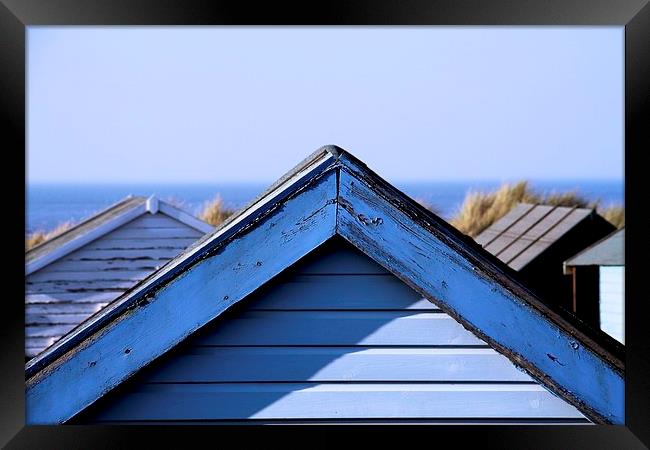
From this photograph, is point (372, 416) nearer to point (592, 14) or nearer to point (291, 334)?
point (291, 334)

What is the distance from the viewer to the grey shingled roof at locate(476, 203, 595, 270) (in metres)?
9.03

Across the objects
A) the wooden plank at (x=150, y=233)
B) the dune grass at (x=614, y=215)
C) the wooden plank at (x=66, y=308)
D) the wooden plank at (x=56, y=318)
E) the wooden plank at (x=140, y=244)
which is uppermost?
the dune grass at (x=614, y=215)

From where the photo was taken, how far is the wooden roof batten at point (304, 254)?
8.10 ft

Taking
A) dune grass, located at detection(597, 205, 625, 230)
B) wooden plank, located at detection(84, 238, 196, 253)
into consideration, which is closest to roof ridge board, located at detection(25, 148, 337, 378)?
wooden plank, located at detection(84, 238, 196, 253)

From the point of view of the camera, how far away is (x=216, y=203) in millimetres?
15594

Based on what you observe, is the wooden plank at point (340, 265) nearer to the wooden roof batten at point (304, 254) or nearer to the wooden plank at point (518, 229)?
the wooden roof batten at point (304, 254)

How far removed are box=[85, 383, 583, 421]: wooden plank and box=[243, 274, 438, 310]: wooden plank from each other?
0.23 metres

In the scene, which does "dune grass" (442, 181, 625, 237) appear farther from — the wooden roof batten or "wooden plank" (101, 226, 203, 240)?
the wooden roof batten

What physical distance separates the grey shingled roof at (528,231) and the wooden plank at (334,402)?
6234mm

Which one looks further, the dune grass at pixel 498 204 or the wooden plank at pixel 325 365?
the dune grass at pixel 498 204

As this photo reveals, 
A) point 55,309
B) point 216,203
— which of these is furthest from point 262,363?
point 216,203

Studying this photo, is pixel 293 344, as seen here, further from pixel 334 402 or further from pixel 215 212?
pixel 215 212

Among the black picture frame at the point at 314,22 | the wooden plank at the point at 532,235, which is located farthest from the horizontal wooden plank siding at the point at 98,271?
the black picture frame at the point at 314,22
